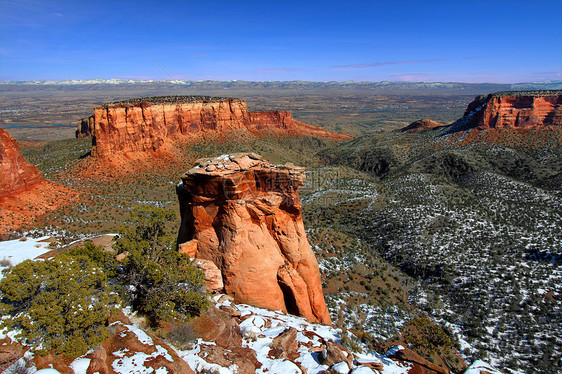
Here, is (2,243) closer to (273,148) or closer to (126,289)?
(126,289)

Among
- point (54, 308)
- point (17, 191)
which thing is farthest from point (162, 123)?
point (54, 308)

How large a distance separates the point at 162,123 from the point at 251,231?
2237 inches

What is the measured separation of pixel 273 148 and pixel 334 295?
207ft

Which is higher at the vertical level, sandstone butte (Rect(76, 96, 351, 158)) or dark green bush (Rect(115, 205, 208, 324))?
sandstone butte (Rect(76, 96, 351, 158))

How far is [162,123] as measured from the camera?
6350 cm

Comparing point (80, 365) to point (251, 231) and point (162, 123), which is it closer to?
point (251, 231)

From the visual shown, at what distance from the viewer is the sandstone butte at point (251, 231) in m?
14.2

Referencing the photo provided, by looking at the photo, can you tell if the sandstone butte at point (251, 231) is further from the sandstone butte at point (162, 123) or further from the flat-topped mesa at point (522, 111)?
the flat-topped mesa at point (522, 111)

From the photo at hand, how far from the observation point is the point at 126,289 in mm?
11406

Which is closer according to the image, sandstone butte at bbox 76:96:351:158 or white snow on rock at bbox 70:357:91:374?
white snow on rock at bbox 70:357:91:374

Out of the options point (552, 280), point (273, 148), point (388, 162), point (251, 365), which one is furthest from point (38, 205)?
point (388, 162)

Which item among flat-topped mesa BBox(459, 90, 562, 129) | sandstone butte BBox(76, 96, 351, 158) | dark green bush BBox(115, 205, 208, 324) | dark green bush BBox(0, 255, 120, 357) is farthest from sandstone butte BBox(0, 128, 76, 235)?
flat-topped mesa BBox(459, 90, 562, 129)

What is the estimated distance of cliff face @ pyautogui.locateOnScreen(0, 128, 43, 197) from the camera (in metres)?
30.8

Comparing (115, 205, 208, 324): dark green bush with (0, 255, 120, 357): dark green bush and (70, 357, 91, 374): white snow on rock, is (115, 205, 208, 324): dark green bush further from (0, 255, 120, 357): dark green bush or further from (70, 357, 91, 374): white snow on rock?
(70, 357, 91, 374): white snow on rock
